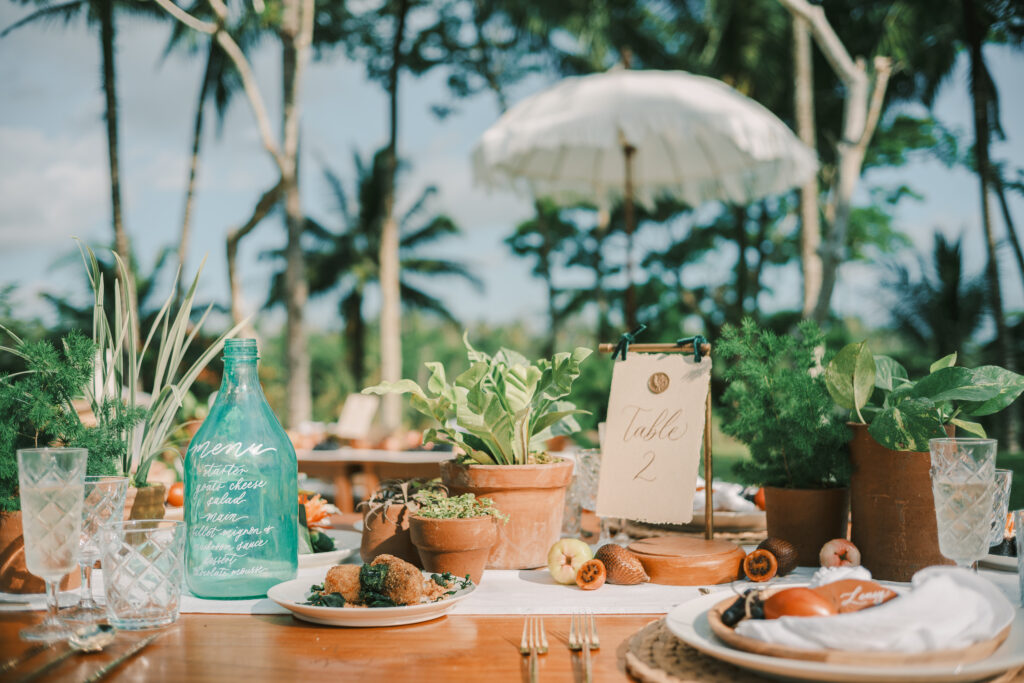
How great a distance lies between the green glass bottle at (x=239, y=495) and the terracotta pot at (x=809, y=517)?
75 centimetres

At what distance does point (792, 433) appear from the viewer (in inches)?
46.9

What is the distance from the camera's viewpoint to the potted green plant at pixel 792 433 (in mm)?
1190

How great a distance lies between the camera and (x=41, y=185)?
34.9 metres

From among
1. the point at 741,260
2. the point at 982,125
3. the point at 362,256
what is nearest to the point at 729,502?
the point at 982,125

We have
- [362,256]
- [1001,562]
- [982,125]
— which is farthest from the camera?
[362,256]

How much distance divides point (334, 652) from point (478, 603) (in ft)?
0.81

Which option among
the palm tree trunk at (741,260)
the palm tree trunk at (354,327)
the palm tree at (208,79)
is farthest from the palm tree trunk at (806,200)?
the palm tree trunk at (354,327)

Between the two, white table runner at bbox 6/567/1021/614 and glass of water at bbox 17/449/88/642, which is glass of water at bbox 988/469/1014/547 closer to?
white table runner at bbox 6/567/1021/614

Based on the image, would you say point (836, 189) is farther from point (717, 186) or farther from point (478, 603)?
point (478, 603)

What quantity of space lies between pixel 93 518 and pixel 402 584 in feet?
1.39

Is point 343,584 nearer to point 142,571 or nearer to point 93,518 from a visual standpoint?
point 142,571

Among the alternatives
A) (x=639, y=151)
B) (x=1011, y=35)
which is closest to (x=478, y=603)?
(x=639, y=151)

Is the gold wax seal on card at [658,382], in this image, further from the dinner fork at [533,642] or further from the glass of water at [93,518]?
the glass of water at [93,518]

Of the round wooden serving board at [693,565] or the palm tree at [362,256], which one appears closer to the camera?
the round wooden serving board at [693,565]
